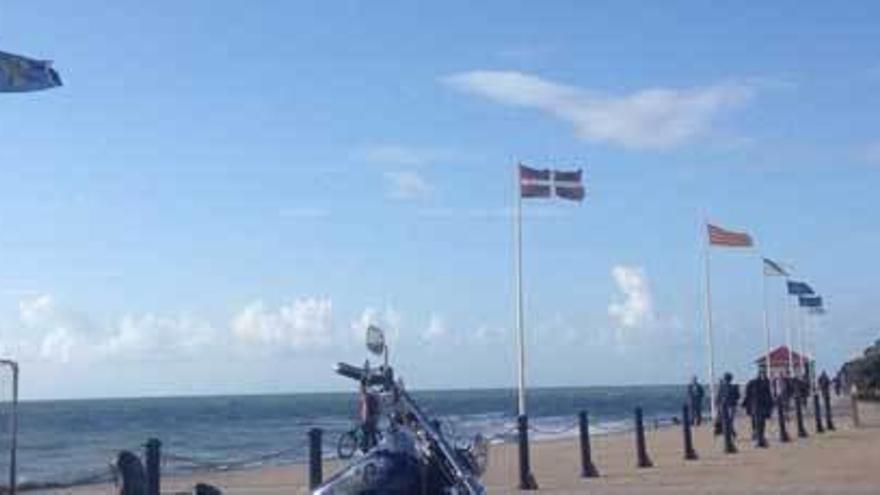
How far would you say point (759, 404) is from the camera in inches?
1255

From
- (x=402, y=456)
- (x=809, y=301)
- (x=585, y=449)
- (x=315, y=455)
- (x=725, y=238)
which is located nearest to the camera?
(x=402, y=456)

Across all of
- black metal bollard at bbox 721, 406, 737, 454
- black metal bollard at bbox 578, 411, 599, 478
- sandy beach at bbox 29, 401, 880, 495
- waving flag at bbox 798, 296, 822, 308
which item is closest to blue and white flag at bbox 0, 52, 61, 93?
sandy beach at bbox 29, 401, 880, 495

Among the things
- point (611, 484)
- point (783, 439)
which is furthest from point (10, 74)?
point (783, 439)

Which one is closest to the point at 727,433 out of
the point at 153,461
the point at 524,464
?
the point at 524,464

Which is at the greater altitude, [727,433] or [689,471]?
[727,433]

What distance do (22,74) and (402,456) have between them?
310 inches

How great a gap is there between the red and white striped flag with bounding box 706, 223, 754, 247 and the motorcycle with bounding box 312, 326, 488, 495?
3143cm

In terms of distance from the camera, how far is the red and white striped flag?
41.5 m

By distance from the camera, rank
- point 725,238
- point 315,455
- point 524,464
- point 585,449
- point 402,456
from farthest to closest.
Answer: point 725,238 → point 585,449 → point 524,464 → point 315,455 → point 402,456

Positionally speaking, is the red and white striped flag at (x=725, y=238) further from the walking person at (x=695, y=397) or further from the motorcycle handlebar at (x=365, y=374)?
the motorcycle handlebar at (x=365, y=374)

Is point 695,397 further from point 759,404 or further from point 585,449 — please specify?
point 585,449

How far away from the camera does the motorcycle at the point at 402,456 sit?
34.2 feet

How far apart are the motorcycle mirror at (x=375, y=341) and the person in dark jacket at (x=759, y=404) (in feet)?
71.6

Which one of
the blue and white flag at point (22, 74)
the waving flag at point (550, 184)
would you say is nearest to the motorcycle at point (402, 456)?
the blue and white flag at point (22, 74)
